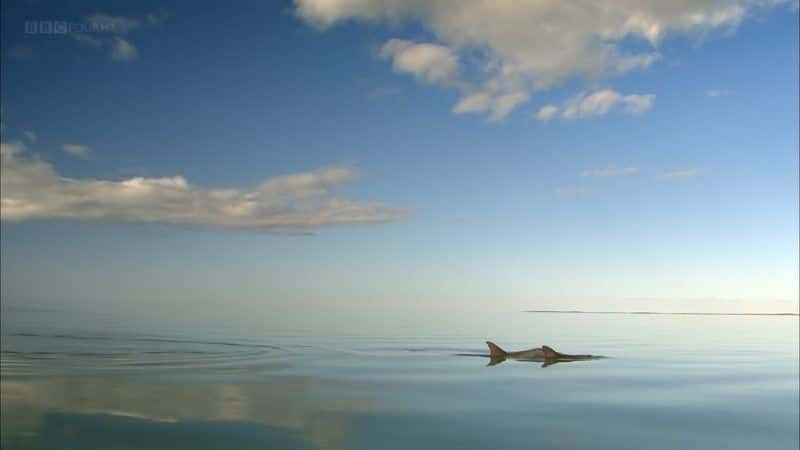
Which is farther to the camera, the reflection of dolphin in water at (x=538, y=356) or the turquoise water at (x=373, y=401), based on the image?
the reflection of dolphin in water at (x=538, y=356)

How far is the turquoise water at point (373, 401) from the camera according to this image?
1825cm

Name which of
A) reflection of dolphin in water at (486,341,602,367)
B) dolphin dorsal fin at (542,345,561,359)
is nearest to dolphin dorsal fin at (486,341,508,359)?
reflection of dolphin in water at (486,341,602,367)

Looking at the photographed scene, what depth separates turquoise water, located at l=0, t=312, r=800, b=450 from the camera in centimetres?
1825

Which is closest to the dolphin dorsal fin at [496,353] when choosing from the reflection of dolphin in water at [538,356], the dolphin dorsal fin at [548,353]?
the reflection of dolphin in water at [538,356]

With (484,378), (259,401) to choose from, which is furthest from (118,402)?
(484,378)

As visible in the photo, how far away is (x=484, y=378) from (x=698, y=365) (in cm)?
1812

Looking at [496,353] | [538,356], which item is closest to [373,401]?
[496,353]

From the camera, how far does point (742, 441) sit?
18734 millimetres

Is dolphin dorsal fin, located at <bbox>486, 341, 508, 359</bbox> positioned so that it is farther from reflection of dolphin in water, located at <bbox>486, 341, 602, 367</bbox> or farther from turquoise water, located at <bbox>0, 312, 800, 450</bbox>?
turquoise water, located at <bbox>0, 312, 800, 450</bbox>

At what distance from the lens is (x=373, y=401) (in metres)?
24.0

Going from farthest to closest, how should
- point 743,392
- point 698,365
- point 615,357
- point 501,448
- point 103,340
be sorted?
1. point 103,340
2. point 615,357
3. point 698,365
4. point 743,392
5. point 501,448

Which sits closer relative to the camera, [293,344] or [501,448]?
[501,448]

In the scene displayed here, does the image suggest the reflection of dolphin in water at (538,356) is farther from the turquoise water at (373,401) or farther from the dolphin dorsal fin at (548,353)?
the turquoise water at (373,401)

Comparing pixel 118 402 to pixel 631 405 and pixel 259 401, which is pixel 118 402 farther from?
pixel 631 405
